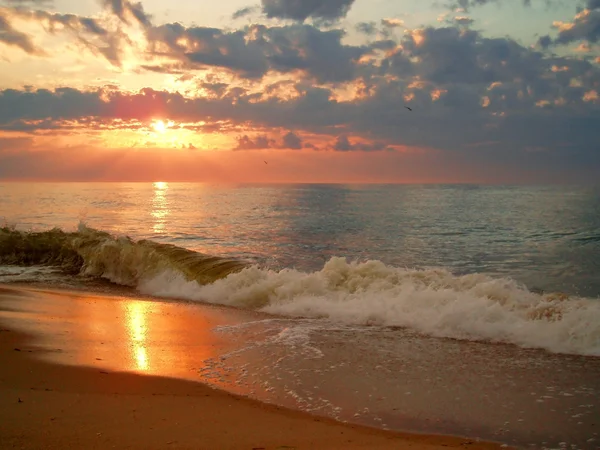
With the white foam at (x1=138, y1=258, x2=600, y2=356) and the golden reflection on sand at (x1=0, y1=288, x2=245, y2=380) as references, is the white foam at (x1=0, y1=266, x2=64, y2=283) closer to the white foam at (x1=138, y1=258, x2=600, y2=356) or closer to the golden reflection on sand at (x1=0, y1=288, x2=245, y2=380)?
the golden reflection on sand at (x1=0, y1=288, x2=245, y2=380)

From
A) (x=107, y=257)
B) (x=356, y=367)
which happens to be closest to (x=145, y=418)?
(x=356, y=367)

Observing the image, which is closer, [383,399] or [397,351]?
[383,399]

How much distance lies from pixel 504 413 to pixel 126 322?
7.72 meters

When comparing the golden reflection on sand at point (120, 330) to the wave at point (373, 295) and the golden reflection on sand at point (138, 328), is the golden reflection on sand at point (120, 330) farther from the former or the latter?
the wave at point (373, 295)

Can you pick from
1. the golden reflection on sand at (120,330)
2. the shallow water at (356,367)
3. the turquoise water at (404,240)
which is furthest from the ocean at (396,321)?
the golden reflection on sand at (120,330)

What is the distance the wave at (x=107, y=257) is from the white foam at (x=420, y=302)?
5.57 ft

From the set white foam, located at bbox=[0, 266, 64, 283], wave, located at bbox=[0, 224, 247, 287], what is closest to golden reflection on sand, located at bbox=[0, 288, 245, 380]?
white foam, located at bbox=[0, 266, 64, 283]

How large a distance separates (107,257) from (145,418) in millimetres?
16159

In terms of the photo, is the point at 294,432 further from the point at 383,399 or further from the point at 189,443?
the point at 383,399

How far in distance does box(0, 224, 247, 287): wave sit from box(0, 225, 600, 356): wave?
49 mm

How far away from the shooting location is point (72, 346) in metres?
8.72

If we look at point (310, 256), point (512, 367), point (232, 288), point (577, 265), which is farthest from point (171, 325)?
point (577, 265)

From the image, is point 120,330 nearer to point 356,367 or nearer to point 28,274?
point 356,367

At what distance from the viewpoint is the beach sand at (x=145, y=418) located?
4996 millimetres
